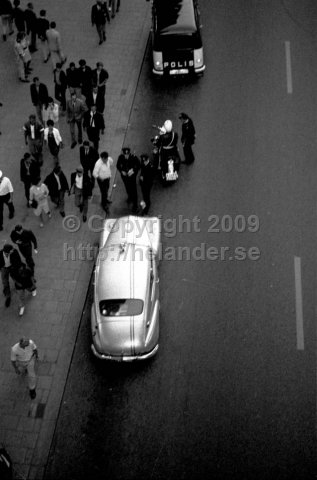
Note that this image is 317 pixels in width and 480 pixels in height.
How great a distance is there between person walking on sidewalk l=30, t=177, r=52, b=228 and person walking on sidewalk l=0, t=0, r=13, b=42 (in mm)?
8812

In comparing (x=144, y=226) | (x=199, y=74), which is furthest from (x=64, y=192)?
(x=199, y=74)

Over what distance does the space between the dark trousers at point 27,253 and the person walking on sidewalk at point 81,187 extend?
220 centimetres

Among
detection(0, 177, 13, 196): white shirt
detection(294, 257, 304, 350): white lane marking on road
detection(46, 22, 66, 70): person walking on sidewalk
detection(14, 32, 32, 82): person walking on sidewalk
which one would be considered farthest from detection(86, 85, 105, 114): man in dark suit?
detection(294, 257, 304, 350): white lane marking on road

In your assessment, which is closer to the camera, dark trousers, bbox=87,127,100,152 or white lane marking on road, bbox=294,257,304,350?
white lane marking on road, bbox=294,257,304,350

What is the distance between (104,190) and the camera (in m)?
16.4

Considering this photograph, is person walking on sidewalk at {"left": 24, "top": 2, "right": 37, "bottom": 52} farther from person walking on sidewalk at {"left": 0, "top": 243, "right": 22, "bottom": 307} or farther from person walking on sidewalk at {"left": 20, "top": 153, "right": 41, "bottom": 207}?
person walking on sidewalk at {"left": 0, "top": 243, "right": 22, "bottom": 307}

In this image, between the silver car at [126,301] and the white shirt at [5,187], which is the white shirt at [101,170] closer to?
the white shirt at [5,187]

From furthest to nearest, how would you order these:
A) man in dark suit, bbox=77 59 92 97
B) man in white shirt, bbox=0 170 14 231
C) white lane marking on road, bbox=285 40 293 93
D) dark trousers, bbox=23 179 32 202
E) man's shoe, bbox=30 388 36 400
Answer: white lane marking on road, bbox=285 40 293 93 < man in dark suit, bbox=77 59 92 97 < dark trousers, bbox=23 179 32 202 < man in white shirt, bbox=0 170 14 231 < man's shoe, bbox=30 388 36 400

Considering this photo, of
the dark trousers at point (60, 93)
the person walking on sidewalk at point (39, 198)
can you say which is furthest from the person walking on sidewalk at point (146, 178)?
the dark trousers at point (60, 93)

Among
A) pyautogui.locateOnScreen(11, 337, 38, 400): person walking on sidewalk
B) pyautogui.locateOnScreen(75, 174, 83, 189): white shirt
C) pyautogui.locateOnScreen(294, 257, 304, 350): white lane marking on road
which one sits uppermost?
pyautogui.locateOnScreen(75, 174, 83, 189): white shirt

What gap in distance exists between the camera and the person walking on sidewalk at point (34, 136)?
16.8 m

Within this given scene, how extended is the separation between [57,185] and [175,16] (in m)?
7.73

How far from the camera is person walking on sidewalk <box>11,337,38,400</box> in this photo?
1234 cm

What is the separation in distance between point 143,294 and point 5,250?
3.03 metres
